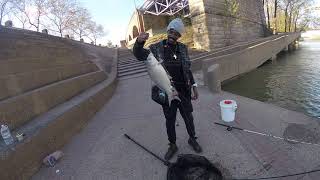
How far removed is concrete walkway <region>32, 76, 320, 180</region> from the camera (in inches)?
135

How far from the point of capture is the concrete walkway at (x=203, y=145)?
3.43 m

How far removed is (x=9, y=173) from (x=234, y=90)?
31.9 feet

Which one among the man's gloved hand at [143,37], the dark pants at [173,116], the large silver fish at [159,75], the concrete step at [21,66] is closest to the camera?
the man's gloved hand at [143,37]

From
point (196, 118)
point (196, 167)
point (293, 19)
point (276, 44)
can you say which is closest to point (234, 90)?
point (196, 118)

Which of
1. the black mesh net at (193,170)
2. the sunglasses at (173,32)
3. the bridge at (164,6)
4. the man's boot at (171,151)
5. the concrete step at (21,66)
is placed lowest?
the man's boot at (171,151)

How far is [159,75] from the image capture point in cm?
334

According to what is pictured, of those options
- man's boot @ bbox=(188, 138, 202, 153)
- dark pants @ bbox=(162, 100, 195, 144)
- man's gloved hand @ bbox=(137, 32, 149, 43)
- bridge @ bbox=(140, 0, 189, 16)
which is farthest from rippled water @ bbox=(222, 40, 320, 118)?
bridge @ bbox=(140, 0, 189, 16)

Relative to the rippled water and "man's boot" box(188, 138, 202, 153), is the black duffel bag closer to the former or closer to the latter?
"man's boot" box(188, 138, 202, 153)

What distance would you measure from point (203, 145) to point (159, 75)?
5.16 feet

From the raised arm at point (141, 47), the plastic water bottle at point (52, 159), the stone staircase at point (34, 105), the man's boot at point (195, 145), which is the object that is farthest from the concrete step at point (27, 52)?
the man's boot at point (195, 145)

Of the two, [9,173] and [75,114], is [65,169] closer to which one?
[9,173]

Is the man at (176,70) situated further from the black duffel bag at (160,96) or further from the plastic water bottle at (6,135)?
the plastic water bottle at (6,135)

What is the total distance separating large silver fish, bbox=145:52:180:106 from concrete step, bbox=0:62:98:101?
338cm

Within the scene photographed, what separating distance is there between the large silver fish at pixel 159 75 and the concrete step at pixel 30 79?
11.1 feet
